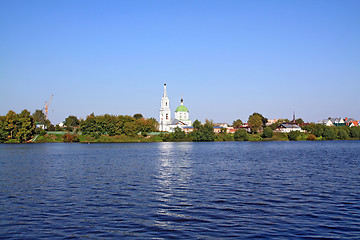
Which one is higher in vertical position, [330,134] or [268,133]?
[268,133]

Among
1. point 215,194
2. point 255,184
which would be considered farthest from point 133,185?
point 255,184

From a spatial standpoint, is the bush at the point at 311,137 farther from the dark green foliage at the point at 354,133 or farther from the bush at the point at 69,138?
the bush at the point at 69,138

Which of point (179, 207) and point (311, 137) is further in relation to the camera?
point (311, 137)

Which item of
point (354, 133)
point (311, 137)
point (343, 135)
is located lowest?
point (311, 137)

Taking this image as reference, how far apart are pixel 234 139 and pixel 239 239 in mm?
170200

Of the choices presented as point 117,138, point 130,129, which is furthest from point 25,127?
point 130,129

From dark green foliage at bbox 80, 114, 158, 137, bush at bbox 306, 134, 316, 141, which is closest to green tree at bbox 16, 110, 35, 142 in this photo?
dark green foliage at bbox 80, 114, 158, 137

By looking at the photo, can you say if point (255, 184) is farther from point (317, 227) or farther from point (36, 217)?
point (36, 217)

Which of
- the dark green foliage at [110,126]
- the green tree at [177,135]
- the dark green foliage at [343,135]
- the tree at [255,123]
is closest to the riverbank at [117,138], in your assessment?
the green tree at [177,135]

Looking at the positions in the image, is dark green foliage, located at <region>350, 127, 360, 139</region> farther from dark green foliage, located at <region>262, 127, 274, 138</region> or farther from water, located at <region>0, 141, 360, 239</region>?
water, located at <region>0, 141, 360, 239</region>

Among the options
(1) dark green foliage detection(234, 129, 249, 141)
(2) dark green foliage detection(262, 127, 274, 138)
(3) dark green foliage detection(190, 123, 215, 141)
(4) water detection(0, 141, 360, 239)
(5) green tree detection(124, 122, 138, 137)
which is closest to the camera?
(4) water detection(0, 141, 360, 239)

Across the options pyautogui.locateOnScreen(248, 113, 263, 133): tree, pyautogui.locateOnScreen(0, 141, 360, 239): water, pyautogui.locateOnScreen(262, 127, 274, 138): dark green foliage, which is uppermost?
pyautogui.locateOnScreen(248, 113, 263, 133): tree

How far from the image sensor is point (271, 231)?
18.9 m

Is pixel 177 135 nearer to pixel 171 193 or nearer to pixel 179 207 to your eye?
pixel 171 193
